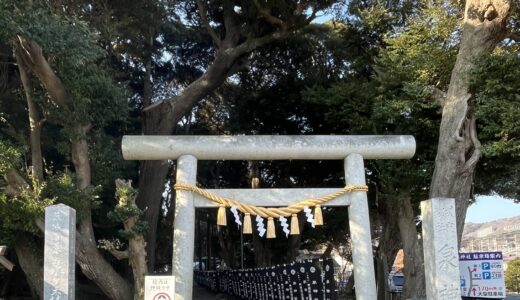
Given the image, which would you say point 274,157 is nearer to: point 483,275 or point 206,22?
point 483,275

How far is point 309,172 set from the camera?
1822cm

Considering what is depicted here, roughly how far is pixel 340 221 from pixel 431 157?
8.09m

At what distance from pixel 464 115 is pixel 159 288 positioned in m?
7.23

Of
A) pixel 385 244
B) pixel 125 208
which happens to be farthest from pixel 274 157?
pixel 385 244

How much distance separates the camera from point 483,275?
9867mm

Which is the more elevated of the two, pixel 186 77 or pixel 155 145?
pixel 186 77

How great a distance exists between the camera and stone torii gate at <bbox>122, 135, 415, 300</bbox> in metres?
7.99

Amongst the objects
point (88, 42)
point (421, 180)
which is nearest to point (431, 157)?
point (421, 180)

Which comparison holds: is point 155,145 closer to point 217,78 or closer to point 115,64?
point 217,78

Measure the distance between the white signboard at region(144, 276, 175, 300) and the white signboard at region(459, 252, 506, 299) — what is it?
556cm

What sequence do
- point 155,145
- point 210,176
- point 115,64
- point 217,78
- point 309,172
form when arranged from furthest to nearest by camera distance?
point 210,176 < point 309,172 < point 115,64 < point 217,78 < point 155,145

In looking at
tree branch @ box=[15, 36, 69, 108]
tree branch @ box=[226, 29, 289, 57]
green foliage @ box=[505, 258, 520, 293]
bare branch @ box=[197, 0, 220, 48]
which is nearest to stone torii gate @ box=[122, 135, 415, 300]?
tree branch @ box=[15, 36, 69, 108]

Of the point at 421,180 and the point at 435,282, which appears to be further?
the point at 421,180

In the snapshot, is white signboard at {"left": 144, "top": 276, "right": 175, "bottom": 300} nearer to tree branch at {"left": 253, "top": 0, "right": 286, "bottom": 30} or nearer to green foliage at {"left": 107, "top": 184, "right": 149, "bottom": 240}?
green foliage at {"left": 107, "top": 184, "right": 149, "bottom": 240}
